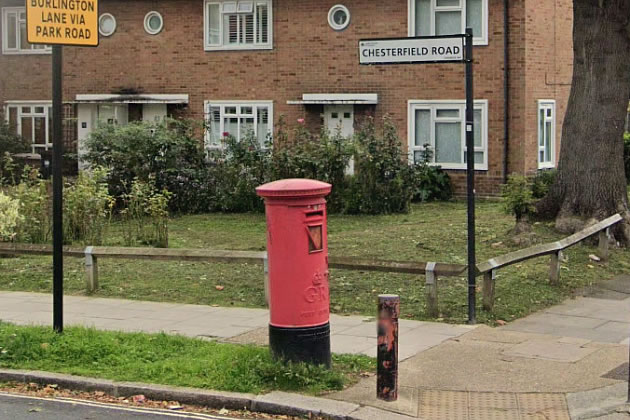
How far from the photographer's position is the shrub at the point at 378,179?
20.3m

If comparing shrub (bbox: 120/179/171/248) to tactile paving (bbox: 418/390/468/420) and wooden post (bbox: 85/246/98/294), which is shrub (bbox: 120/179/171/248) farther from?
tactile paving (bbox: 418/390/468/420)

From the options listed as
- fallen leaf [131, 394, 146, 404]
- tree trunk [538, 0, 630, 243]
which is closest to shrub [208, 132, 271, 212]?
tree trunk [538, 0, 630, 243]

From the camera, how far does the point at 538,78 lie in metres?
24.3

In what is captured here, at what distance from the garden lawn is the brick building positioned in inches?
250

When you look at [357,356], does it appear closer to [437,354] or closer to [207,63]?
[437,354]

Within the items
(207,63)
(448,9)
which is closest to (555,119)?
(448,9)

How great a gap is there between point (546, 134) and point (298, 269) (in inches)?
727

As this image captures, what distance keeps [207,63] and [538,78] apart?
28.4ft

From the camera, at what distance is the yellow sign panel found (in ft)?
27.9

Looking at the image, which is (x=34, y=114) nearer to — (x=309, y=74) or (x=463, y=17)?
(x=309, y=74)

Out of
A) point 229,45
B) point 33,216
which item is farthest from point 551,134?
point 33,216

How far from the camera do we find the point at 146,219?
1688 cm

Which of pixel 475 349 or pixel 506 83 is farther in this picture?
pixel 506 83

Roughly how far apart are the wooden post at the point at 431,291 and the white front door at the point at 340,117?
15.1m
